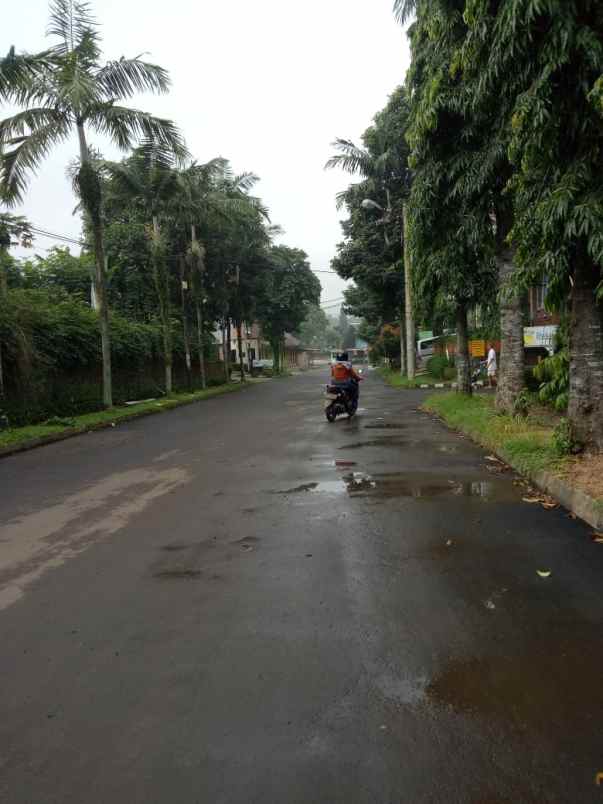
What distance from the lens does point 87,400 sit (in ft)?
62.5

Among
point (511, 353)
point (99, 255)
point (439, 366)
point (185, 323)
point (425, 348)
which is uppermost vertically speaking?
point (99, 255)

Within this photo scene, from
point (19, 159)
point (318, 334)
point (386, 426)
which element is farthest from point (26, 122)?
point (318, 334)

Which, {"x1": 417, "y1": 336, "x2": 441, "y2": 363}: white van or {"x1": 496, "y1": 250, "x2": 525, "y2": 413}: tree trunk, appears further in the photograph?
{"x1": 417, "y1": 336, "x2": 441, "y2": 363}: white van

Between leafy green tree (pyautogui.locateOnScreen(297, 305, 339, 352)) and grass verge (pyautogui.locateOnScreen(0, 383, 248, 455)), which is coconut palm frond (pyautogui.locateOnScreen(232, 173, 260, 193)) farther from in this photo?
leafy green tree (pyautogui.locateOnScreen(297, 305, 339, 352))

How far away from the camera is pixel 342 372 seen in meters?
15.6

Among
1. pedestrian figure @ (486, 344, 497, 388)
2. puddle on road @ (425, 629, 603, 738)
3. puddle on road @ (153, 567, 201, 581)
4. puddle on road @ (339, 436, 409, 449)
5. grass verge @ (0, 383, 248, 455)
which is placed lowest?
puddle on road @ (339, 436, 409, 449)

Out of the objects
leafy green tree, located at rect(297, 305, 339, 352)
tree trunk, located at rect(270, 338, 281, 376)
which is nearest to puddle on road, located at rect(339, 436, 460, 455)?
tree trunk, located at rect(270, 338, 281, 376)

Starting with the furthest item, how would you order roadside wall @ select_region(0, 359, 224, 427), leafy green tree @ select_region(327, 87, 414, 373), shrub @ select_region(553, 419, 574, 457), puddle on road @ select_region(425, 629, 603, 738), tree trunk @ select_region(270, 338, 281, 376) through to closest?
tree trunk @ select_region(270, 338, 281, 376), leafy green tree @ select_region(327, 87, 414, 373), roadside wall @ select_region(0, 359, 224, 427), shrub @ select_region(553, 419, 574, 457), puddle on road @ select_region(425, 629, 603, 738)

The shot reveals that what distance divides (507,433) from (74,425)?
10.3 meters

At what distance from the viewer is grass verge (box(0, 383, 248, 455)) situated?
42.2 ft

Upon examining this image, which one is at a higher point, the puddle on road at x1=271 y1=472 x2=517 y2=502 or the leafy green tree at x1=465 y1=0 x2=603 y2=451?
the leafy green tree at x1=465 y1=0 x2=603 y2=451

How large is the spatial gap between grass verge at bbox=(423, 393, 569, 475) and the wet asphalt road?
78 centimetres

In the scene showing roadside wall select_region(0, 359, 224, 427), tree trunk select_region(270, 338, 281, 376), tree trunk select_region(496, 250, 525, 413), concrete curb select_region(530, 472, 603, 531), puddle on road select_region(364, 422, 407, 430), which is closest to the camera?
concrete curb select_region(530, 472, 603, 531)

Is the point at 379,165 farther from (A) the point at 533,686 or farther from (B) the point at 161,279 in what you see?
(A) the point at 533,686
